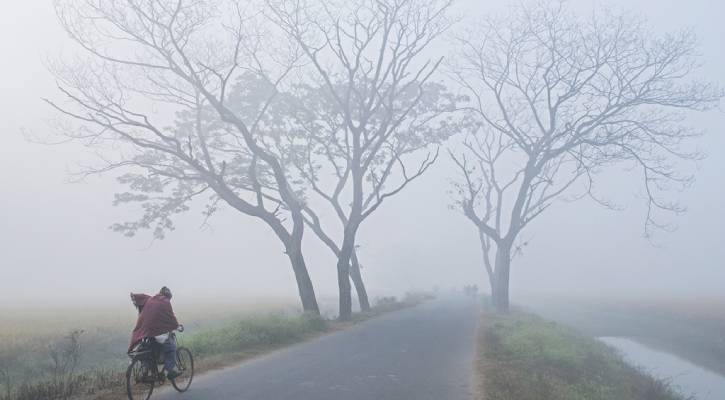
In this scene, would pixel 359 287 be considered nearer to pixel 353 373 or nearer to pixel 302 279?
pixel 302 279

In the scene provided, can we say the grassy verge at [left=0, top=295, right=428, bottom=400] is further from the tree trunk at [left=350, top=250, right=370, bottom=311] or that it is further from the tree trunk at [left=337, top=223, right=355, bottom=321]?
the tree trunk at [left=350, top=250, right=370, bottom=311]

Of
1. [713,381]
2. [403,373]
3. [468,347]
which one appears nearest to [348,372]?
[403,373]

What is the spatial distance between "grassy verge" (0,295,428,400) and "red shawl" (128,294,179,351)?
46.1 inches

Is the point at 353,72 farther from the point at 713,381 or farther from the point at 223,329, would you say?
the point at 713,381

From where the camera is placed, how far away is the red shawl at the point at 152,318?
29.6ft

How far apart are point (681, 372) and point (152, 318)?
52.8 ft

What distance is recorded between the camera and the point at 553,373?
12984 millimetres

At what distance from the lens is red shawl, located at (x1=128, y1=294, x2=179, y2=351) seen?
902 cm

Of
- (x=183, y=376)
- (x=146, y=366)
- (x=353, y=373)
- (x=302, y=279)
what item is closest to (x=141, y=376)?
(x=146, y=366)

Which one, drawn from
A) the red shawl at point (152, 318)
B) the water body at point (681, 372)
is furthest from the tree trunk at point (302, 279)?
the red shawl at point (152, 318)

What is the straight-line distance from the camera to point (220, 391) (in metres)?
9.61

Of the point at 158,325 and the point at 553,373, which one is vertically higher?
the point at 158,325

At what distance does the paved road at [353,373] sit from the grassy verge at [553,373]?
0.59 m

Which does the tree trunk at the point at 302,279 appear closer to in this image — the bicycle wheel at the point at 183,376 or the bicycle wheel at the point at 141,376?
the bicycle wheel at the point at 183,376
